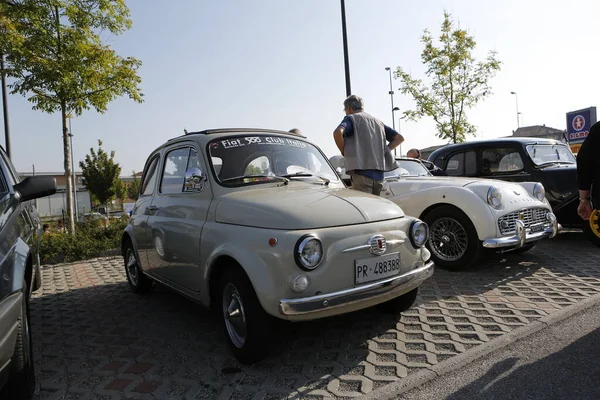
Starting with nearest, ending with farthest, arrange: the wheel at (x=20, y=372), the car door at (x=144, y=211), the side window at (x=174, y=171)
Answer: the wheel at (x=20, y=372)
the side window at (x=174, y=171)
the car door at (x=144, y=211)

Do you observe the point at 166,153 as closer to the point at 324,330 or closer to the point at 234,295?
the point at 234,295

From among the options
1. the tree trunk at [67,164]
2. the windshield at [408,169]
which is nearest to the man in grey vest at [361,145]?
the windshield at [408,169]

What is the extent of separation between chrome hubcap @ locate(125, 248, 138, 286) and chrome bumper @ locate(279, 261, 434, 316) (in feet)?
10.1

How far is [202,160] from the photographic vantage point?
374 centimetres

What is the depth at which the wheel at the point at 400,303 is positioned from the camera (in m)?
3.77

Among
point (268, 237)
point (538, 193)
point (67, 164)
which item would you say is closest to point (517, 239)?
point (538, 193)

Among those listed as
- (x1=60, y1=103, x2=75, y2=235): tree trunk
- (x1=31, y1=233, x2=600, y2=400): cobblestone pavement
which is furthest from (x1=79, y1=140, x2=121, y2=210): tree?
(x1=31, y1=233, x2=600, y2=400): cobblestone pavement

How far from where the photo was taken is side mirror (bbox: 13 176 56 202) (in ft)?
11.2

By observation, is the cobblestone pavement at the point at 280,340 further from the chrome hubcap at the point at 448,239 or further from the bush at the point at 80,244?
the bush at the point at 80,244

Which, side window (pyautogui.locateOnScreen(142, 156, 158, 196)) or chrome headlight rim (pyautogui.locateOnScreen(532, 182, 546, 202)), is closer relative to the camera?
side window (pyautogui.locateOnScreen(142, 156, 158, 196))

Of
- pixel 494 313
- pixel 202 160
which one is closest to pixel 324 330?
pixel 494 313

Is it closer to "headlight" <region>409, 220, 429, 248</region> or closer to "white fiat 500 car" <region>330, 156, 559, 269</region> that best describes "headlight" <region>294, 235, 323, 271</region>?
"headlight" <region>409, 220, 429, 248</region>

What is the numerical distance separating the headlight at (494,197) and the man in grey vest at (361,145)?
1.40 m

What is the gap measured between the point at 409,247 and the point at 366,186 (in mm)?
1876
